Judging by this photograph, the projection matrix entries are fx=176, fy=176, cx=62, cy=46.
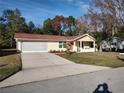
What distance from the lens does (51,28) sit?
6269cm

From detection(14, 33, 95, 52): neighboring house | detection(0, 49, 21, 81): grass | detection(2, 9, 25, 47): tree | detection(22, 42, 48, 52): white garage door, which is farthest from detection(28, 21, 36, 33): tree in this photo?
detection(0, 49, 21, 81): grass

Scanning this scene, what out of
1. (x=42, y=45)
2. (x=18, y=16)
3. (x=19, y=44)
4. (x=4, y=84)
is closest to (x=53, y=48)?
(x=42, y=45)

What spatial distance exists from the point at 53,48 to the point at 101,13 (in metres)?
11.6

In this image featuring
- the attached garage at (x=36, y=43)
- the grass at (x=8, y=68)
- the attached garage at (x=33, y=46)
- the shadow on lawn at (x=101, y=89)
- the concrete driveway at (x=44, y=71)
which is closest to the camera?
the shadow on lawn at (x=101, y=89)

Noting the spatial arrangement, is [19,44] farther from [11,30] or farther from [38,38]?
[11,30]

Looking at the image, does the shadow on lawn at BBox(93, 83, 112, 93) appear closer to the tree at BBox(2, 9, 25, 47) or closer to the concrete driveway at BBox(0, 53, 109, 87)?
the concrete driveway at BBox(0, 53, 109, 87)

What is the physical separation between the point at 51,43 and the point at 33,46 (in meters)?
3.71

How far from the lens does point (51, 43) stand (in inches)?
1347

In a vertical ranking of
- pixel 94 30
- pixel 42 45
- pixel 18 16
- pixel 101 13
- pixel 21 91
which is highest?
pixel 18 16

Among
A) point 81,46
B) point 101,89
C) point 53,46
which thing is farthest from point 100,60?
point 81,46

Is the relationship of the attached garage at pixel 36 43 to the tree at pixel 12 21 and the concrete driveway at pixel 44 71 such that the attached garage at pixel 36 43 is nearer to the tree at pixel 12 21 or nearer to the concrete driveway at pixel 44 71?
the concrete driveway at pixel 44 71

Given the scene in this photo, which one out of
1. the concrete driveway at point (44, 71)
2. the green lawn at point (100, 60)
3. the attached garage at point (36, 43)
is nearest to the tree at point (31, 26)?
the attached garage at point (36, 43)

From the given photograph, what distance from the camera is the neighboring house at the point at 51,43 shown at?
104 ft

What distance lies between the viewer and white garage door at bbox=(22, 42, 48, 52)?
31522 mm
